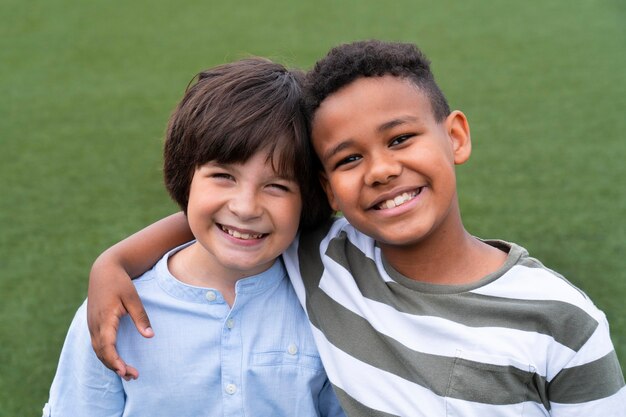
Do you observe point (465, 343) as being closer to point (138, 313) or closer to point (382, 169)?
point (382, 169)

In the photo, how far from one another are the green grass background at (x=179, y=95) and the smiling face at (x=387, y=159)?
418 mm

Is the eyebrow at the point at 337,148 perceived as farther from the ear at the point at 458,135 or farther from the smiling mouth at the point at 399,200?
the ear at the point at 458,135

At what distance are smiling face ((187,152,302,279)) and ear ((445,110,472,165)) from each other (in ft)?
1.33

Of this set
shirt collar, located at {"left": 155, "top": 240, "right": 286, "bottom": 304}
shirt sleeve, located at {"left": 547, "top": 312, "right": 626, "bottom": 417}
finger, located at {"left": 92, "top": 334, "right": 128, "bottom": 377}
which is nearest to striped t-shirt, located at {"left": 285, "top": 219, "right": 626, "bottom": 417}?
shirt sleeve, located at {"left": 547, "top": 312, "right": 626, "bottom": 417}

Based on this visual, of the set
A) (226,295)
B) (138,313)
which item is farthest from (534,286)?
(138,313)

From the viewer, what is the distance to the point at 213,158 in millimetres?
1863

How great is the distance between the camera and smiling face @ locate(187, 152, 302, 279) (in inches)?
72.2

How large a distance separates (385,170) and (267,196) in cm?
Result: 29

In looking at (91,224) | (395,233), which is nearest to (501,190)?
(91,224)

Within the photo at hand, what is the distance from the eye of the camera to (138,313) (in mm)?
1852

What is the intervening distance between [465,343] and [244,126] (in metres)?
0.70

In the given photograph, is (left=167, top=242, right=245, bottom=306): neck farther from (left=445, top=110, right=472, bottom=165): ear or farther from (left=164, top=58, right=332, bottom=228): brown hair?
(left=445, top=110, right=472, bottom=165): ear

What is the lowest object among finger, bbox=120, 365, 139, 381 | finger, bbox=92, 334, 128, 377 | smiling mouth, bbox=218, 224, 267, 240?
finger, bbox=120, 365, 139, 381

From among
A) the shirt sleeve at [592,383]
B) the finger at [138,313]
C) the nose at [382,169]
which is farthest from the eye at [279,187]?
the shirt sleeve at [592,383]
